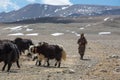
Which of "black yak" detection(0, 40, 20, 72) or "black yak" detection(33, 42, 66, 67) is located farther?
"black yak" detection(33, 42, 66, 67)

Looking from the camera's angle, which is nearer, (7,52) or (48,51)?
(7,52)

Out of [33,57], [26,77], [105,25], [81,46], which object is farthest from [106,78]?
[105,25]

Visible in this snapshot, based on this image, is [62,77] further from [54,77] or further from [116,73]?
[116,73]

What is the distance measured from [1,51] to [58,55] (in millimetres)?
5315

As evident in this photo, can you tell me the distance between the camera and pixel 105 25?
133 meters

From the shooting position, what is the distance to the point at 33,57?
2364cm

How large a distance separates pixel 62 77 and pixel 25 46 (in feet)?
46.2

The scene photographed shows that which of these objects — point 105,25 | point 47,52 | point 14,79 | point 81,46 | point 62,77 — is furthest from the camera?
point 105,25

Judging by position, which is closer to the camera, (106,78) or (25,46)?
(106,78)

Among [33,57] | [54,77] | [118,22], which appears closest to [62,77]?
[54,77]

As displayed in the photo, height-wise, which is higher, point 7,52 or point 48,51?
point 7,52

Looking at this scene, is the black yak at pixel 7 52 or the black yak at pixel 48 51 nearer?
the black yak at pixel 7 52

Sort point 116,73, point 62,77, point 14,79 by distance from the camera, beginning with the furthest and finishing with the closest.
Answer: point 116,73, point 62,77, point 14,79

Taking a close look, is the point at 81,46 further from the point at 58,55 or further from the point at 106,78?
the point at 106,78
